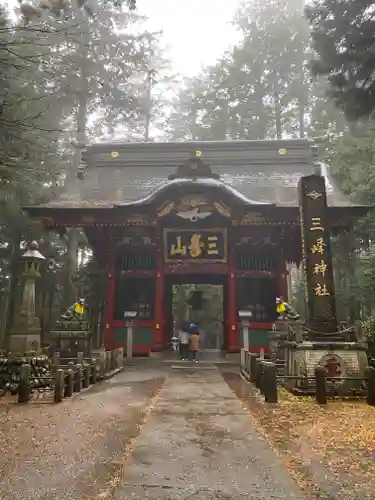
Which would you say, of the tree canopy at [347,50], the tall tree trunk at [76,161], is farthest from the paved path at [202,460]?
the tall tree trunk at [76,161]

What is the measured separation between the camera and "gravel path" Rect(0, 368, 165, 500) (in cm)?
319

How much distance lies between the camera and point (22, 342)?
356 inches

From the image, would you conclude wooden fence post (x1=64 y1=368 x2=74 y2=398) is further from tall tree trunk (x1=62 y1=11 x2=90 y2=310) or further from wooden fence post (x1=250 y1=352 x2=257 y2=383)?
tall tree trunk (x1=62 y1=11 x2=90 y2=310)

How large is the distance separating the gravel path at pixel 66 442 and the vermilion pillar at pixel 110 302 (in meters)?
7.61

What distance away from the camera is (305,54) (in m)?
27.0

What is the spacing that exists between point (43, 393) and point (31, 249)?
3.90m

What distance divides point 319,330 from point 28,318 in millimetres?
6471

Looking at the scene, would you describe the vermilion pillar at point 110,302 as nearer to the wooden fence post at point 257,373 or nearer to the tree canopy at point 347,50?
the wooden fence post at point 257,373

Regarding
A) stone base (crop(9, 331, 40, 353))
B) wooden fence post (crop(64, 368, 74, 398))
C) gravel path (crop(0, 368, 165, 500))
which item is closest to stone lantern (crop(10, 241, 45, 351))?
stone base (crop(9, 331, 40, 353))

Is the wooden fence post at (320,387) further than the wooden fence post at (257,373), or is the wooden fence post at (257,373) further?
the wooden fence post at (257,373)

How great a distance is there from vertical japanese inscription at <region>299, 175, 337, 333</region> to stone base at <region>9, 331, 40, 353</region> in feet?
19.9

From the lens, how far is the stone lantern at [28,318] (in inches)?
357

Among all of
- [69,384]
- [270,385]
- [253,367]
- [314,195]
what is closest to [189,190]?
[314,195]

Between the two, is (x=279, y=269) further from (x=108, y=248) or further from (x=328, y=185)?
(x=108, y=248)
